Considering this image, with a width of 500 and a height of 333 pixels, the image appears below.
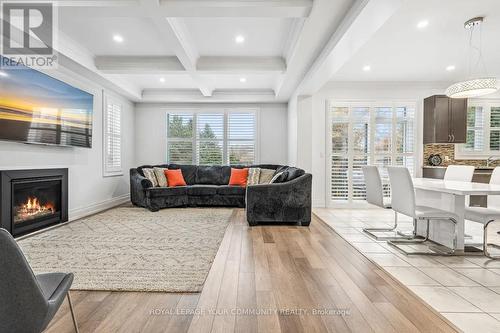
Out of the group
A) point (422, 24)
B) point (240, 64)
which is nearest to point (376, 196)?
point (422, 24)

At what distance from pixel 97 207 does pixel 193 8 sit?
13.7ft

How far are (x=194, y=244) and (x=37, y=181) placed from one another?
2.37m

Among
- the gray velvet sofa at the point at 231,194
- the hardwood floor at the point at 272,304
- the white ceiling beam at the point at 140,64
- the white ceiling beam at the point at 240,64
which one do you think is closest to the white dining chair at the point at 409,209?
the hardwood floor at the point at 272,304

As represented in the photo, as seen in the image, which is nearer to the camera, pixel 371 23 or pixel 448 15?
pixel 371 23

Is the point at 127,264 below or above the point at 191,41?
below

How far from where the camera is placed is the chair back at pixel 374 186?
3.70 metres

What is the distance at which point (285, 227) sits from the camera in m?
4.22

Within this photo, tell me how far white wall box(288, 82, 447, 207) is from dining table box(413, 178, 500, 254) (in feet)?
7.86

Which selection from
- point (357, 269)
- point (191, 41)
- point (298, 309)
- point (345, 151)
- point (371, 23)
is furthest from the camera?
point (345, 151)

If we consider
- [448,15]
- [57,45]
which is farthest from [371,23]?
[57,45]

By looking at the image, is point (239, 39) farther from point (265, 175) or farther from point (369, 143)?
point (369, 143)

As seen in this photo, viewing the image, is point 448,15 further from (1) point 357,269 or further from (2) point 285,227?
(2) point 285,227

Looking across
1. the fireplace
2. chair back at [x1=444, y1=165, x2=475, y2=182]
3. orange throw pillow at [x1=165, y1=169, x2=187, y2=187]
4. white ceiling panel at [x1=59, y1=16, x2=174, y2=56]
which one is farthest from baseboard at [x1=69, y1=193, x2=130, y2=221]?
chair back at [x1=444, y1=165, x2=475, y2=182]

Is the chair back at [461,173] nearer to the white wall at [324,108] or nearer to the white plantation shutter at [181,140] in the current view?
the white wall at [324,108]
